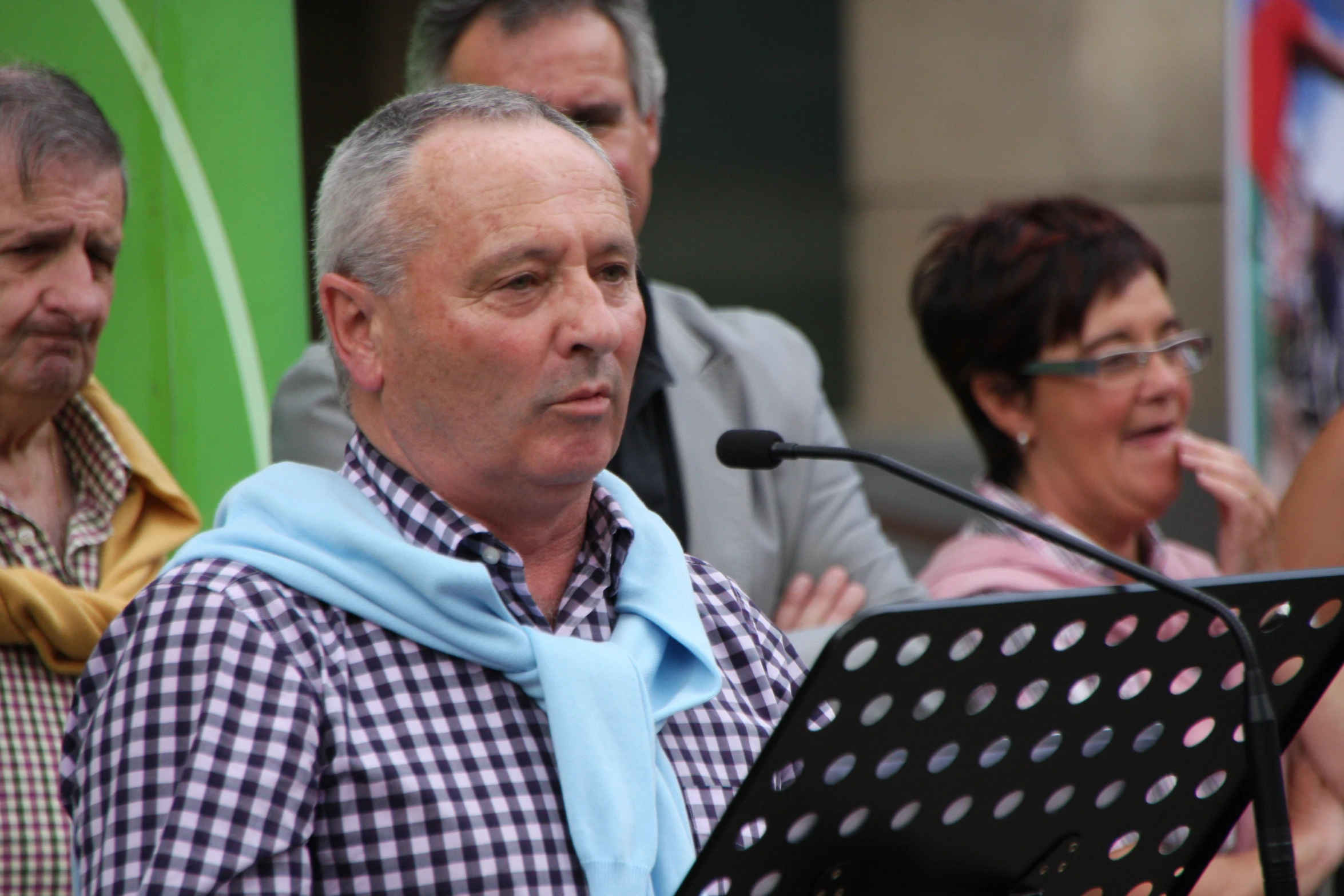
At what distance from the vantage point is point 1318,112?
5.46 metres

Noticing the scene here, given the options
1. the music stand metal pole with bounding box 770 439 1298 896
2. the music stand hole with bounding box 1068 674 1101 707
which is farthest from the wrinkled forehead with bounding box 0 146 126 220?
the music stand hole with bounding box 1068 674 1101 707

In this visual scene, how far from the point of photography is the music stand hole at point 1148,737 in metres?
1.61

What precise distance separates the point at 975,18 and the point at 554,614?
4.97 meters

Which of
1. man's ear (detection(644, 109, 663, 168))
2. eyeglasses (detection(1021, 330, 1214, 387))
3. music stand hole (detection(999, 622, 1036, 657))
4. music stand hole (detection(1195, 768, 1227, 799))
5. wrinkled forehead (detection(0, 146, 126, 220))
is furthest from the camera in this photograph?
eyeglasses (detection(1021, 330, 1214, 387))

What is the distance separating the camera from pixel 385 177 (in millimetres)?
1892

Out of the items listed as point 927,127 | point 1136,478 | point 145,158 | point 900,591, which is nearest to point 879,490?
point 927,127

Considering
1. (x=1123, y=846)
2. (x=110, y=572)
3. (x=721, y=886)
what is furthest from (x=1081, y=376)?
(x=721, y=886)

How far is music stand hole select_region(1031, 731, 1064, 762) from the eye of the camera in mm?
1554

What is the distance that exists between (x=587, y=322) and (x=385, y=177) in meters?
0.29

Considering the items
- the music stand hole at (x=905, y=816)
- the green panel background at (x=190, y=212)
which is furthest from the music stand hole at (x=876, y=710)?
the green panel background at (x=190, y=212)

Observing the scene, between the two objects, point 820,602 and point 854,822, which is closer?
point 854,822

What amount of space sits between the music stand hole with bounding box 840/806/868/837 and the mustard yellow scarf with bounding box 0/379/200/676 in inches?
43.2

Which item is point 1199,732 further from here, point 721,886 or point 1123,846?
point 721,886

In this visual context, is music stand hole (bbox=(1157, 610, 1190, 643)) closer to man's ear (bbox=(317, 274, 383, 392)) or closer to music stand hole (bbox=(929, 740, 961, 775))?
music stand hole (bbox=(929, 740, 961, 775))
